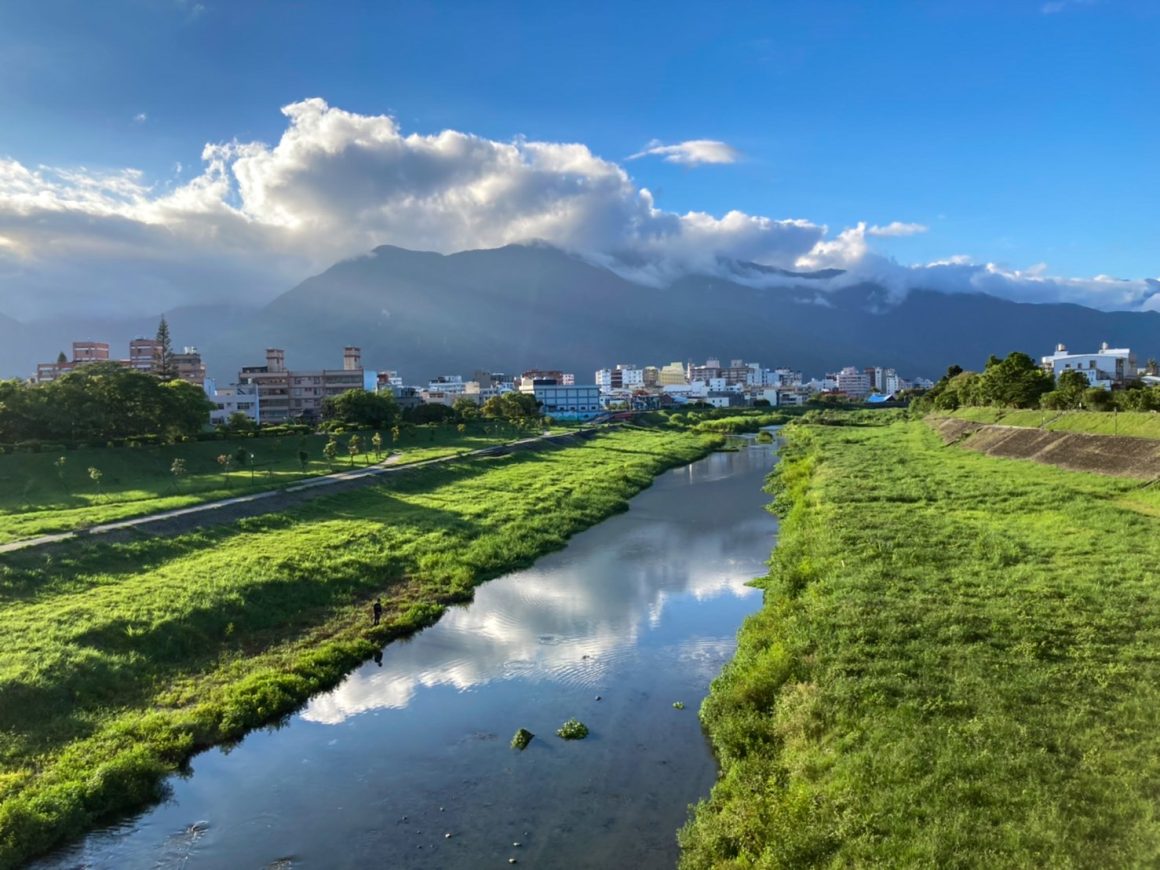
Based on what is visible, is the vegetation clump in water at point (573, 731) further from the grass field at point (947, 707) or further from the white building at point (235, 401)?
the white building at point (235, 401)

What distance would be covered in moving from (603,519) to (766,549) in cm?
1088

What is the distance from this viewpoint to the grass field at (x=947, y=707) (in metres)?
8.70

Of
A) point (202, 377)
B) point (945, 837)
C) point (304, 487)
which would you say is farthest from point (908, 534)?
point (202, 377)

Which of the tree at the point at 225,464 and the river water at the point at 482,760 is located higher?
the tree at the point at 225,464

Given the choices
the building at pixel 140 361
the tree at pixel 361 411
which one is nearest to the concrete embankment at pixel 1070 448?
the tree at pixel 361 411

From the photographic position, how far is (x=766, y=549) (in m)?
30.3

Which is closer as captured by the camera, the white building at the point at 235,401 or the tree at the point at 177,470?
the tree at the point at 177,470

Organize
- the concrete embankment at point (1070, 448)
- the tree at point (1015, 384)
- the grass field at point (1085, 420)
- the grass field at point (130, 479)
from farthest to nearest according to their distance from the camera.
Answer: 1. the tree at point (1015, 384)
2. the grass field at point (1085, 420)
3. the concrete embankment at point (1070, 448)
4. the grass field at point (130, 479)

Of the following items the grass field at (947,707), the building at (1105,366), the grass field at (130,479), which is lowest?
the grass field at (947,707)

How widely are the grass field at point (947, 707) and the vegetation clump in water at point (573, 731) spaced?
2.54 meters

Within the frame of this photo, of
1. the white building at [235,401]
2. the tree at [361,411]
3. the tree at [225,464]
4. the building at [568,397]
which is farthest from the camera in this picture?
the building at [568,397]

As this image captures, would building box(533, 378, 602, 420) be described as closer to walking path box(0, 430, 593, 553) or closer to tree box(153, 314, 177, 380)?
tree box(153, 314, 177, 380)

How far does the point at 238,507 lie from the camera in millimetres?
30906

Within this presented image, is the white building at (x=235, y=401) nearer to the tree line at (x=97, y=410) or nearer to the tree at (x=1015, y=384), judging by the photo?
the tree line at (x=97, y=410)
